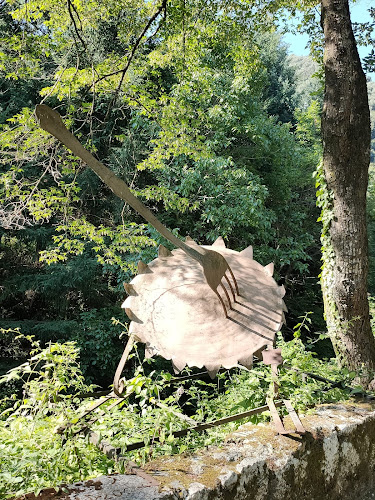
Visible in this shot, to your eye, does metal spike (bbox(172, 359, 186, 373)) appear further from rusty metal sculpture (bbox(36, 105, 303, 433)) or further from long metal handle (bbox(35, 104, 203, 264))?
long metal handle (bbox(35, 104, 203, 264))

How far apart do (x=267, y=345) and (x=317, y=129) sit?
42.1 feet

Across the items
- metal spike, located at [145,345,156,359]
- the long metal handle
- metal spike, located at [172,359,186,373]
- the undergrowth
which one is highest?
the long metal handle

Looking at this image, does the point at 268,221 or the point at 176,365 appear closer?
the point at 176,365

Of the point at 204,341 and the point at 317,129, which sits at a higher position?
the point at 317,129

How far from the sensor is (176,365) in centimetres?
188

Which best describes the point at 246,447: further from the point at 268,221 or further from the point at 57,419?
the point at 268,221

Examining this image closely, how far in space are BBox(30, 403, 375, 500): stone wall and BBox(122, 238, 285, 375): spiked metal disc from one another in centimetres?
41

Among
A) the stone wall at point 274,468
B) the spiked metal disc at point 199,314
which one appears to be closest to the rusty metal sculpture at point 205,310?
the spiked metal disc at point 199,314

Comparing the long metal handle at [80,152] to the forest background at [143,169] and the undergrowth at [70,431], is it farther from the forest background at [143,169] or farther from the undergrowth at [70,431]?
the forest background at [143,169]

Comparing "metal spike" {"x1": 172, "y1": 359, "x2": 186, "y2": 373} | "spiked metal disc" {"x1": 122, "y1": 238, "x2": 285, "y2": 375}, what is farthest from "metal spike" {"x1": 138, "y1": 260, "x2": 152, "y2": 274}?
"metal spike" {"x1": 172, "y1": 359, "x2": 186, "y2": 373}

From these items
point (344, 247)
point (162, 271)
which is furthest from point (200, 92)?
point (162, 271)

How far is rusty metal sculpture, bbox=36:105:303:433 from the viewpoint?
6.19ft

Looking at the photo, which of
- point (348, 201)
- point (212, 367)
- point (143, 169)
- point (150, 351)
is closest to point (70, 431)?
point (150, 351)

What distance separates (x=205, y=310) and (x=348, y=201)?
2.27 m
